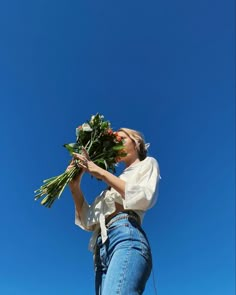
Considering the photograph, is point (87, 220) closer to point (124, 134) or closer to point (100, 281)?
point (100, 281)

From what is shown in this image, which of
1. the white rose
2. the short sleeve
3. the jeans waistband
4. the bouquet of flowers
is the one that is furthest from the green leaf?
the jeans waistband

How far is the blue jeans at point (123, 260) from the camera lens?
2664 millimetres

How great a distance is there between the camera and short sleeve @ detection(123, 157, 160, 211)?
3.06 metres

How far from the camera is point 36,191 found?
395cm

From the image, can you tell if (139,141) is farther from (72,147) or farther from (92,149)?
(72,147)

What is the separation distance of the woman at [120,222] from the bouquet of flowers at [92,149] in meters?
0.14

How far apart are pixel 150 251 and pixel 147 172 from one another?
2.40 feet

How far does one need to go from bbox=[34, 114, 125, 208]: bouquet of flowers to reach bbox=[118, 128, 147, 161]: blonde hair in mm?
139

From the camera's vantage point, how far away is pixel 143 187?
316 cm

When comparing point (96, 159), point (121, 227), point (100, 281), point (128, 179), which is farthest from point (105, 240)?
point (96, 159)

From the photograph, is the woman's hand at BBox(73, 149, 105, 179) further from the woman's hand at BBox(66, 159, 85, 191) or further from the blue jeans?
the blue jeans

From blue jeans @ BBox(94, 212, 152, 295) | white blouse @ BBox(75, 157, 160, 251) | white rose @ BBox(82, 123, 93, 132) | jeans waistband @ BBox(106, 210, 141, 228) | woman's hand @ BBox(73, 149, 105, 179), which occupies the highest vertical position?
white rose @ BBox(82, 123, 93, 132)

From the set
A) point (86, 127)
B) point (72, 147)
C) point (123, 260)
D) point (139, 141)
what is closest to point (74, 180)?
point (72, 147)

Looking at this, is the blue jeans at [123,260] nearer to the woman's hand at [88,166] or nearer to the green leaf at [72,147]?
the woman's hand at [88,166]
